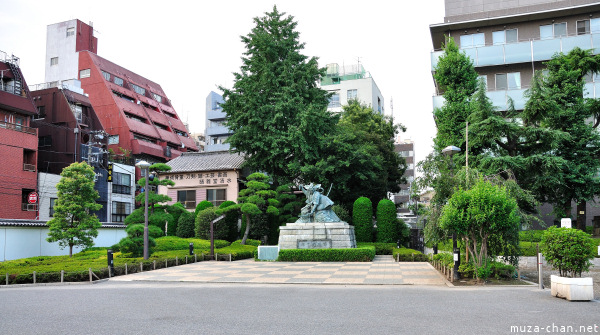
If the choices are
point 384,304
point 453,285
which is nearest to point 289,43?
point 453,285

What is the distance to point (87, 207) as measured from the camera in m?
28.9

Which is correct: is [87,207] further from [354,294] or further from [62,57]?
[62,57]

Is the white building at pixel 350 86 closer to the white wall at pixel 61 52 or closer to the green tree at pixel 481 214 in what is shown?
the white wall at pixel 61 52

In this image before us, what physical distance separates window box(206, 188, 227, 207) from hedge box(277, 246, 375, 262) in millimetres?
16156

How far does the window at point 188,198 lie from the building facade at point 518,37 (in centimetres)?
2184

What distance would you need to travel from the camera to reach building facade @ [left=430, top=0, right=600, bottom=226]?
105ft

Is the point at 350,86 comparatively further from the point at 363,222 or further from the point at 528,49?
the point at 363,222

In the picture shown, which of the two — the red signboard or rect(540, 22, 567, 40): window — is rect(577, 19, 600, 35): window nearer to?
rect(540, 22, 567, 40): window

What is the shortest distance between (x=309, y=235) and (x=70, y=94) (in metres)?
30.1

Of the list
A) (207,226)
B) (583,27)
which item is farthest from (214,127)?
(583,27)

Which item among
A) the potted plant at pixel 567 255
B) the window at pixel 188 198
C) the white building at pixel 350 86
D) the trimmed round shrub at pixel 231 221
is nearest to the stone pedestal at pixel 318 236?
the trimmed round shrub at pixel 231 221

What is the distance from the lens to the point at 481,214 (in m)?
14.1

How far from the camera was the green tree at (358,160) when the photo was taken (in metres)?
33.2

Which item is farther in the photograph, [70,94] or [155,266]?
[70,94]
